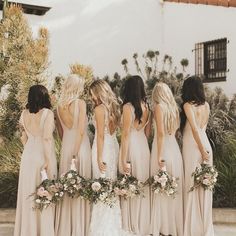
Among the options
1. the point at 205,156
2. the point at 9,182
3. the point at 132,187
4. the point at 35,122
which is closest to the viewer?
the point at 35,122

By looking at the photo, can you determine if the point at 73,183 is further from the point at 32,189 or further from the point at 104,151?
the point at 104,151

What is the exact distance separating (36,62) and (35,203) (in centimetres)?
334

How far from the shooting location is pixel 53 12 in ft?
49.1

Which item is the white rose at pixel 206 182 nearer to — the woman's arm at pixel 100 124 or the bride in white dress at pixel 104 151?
the bride in white dress at pixel 104 151

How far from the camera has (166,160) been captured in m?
6.57

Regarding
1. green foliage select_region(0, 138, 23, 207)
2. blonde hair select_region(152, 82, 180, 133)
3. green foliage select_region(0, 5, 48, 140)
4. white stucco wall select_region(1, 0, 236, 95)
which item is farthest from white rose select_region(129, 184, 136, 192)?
white stucco wall select_region(1, 0, 236, 95)

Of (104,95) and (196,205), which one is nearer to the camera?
(104,95)

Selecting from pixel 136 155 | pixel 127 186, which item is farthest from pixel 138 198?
pixel 136 155

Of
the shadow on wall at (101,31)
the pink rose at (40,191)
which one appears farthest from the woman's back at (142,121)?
the shadow on wall at (101,31)

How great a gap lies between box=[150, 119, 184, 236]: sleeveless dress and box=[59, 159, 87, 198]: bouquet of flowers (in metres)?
0.92

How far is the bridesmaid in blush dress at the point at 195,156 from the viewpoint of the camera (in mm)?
6426

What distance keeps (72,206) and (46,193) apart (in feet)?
1.62

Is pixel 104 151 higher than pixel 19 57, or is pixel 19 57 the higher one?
pixel 19 57

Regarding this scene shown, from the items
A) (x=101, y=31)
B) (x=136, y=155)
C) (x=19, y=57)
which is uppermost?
(x=101, y=31)
